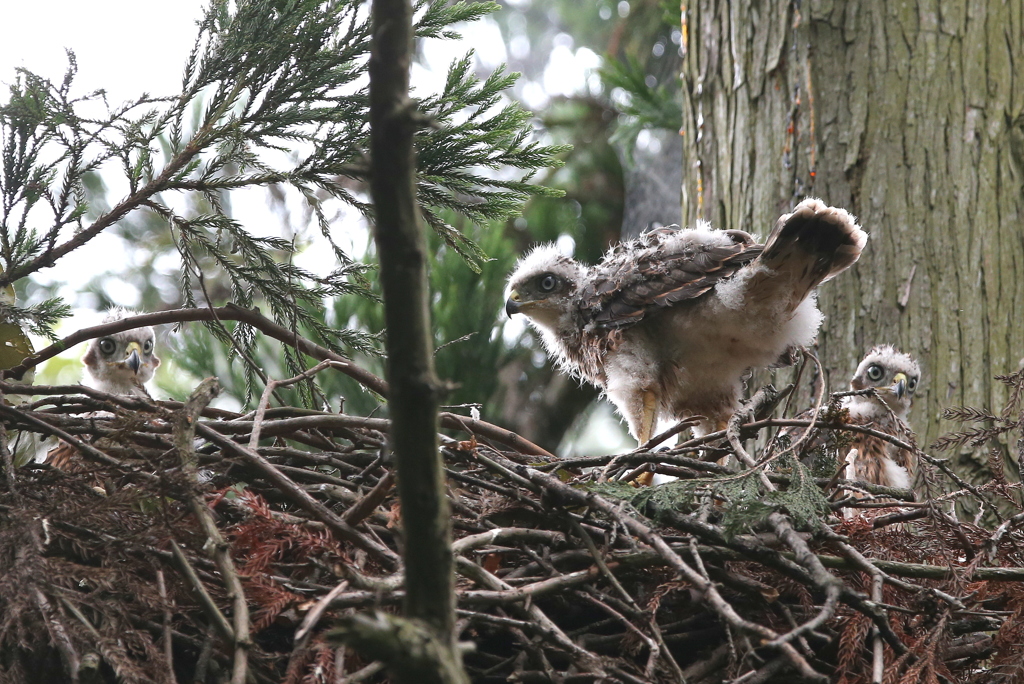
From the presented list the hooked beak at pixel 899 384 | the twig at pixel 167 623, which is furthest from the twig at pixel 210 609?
the hooked beak at pixel 899 384

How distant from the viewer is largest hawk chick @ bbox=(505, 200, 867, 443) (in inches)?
135

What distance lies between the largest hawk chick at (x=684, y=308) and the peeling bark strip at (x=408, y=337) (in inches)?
92.4

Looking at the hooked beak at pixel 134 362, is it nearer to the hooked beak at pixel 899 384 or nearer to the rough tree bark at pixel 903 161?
the rough tree bark at pixel 903 161

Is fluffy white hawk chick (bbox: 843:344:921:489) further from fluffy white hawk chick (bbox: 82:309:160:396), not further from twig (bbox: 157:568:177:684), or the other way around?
fluffy white hawk chick (bbox: 82:309:160:396)

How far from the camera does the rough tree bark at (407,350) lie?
1190mm

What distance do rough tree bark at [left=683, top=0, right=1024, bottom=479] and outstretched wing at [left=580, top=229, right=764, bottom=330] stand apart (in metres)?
0.66

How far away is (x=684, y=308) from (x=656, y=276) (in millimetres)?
178

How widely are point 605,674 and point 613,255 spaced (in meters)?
2.47

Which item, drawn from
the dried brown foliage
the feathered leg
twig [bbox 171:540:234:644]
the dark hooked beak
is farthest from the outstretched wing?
twig [bbox 171:540:234:644]

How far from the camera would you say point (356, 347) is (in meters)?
3.30

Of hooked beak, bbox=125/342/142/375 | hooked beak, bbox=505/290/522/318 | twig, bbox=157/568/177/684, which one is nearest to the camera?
twig, bbox=157/568/177/684

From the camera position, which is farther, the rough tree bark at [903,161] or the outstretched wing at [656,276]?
the rough tree bark at [903,161]

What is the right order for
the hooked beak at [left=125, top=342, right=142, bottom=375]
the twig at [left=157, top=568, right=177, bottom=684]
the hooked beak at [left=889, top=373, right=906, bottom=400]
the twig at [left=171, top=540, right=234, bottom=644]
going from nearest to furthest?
the twig at [left=171, top=540, right=234, bottom=644], the twig at [left=157, top=568, right=177, bottom=684], the hooked beak at [left=889, top=373, right=906, bottom=400], the hooked beak at [left=125, top=342, right=142, bottom=375]

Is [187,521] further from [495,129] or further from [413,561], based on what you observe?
[495,129]
